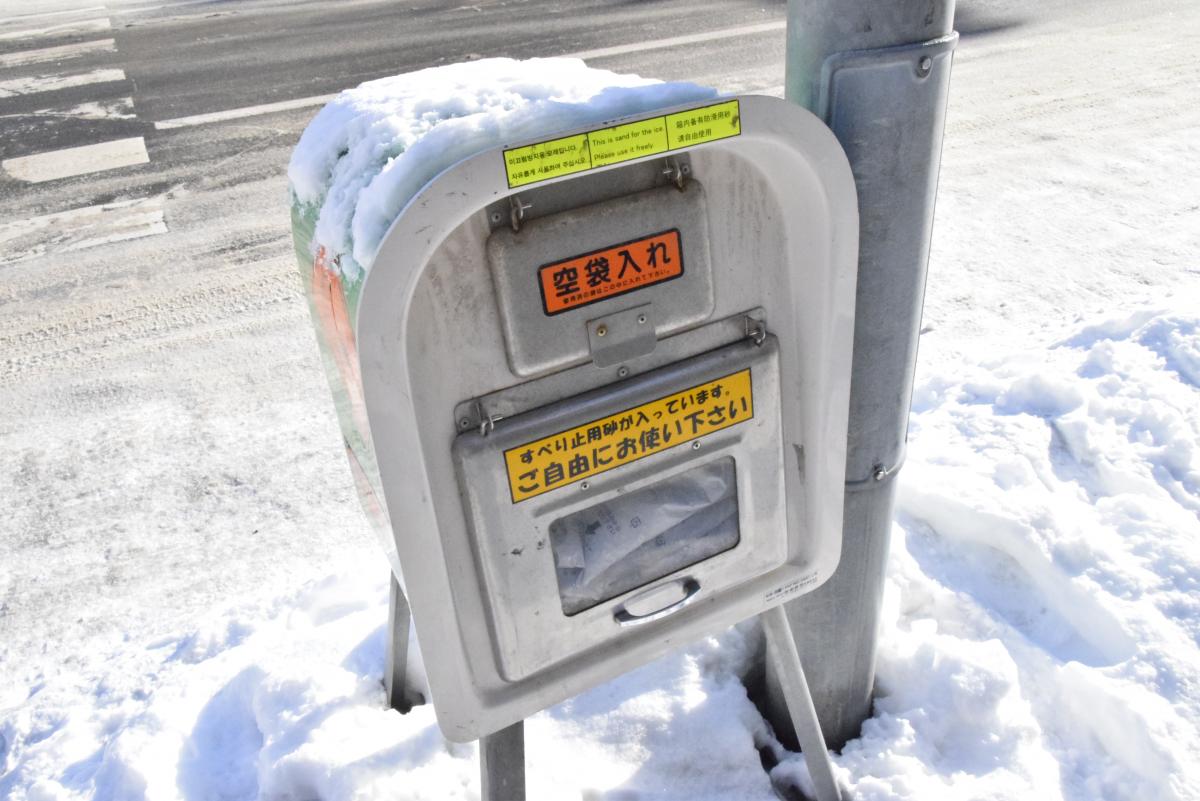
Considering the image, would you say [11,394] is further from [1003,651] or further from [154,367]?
[1003,651]

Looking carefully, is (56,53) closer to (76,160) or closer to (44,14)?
(44,14)

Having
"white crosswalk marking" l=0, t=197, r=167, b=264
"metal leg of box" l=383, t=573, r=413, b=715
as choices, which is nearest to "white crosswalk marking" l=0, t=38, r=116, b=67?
"white crosswalk marking" l=0, t=197, r=167, b=264

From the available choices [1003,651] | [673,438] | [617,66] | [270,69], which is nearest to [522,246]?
[673,438]

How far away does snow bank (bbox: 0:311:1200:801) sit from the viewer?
2.05 metres

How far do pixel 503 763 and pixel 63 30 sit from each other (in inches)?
472

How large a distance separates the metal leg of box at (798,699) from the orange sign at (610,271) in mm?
718

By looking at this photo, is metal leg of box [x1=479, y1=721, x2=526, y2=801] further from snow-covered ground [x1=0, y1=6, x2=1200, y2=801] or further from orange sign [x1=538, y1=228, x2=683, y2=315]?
orange sign [x1=538, y1=228, x2=683, y2=315]

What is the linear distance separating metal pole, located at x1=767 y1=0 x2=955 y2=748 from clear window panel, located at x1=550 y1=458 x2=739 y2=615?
1.18 ft

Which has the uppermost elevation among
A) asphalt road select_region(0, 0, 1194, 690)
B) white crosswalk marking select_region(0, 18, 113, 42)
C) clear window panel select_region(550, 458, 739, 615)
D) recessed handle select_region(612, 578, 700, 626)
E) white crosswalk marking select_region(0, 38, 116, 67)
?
clear window panel select_region(550, 458, 739, 615)

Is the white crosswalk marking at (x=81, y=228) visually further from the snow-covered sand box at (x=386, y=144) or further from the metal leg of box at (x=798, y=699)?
the metal leg of box at (x=798, y=699)

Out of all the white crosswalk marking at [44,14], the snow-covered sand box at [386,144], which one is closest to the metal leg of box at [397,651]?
the snow-covered sand box at [386,144]

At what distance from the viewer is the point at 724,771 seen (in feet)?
6.87

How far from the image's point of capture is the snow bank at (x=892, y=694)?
2.05 metres

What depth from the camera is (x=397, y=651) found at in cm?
213
